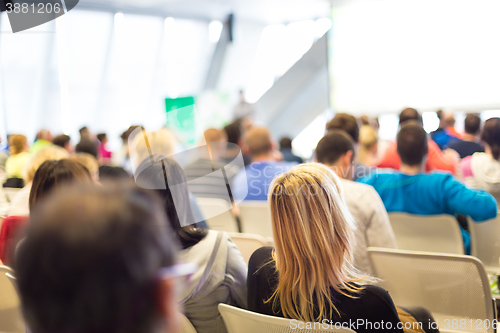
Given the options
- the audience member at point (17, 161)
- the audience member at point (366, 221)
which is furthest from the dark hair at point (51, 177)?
the audience member at point (17, 161)

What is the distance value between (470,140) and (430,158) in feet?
3.93

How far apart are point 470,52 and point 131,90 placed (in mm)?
7654

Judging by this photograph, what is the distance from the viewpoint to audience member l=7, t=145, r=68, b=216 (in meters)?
2.13

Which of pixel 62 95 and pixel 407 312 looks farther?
pixel 62 95

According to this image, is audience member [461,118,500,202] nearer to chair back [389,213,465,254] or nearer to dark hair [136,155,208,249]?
Answer: chair back [389,213,465,254]

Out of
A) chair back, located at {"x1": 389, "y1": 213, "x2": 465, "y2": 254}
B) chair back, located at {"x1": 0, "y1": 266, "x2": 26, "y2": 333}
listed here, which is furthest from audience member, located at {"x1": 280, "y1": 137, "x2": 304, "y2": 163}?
chair back, located at {"x1": 0, "y1": 266, "x2": 26, "y2": 333}

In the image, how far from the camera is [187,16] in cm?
1040

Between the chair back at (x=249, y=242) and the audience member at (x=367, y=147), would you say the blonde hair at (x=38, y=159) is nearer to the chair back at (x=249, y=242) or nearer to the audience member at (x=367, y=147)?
the chair back at (x=249, y=242)

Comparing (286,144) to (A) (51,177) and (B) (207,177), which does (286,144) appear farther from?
(A) (51,177)

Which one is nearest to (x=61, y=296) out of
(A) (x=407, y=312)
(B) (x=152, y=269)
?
(B) (x=152, y=269)

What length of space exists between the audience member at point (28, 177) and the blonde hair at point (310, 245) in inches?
58.0

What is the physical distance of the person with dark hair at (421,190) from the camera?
2.25 metres

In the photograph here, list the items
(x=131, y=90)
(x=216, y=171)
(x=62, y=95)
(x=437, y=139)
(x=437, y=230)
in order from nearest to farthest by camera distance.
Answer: (x=437, y=230), (x=216, y=171), (x=437, y=139), (x=62, y=95), (x=131, y=90)

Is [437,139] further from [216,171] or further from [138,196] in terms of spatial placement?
[138,196]
